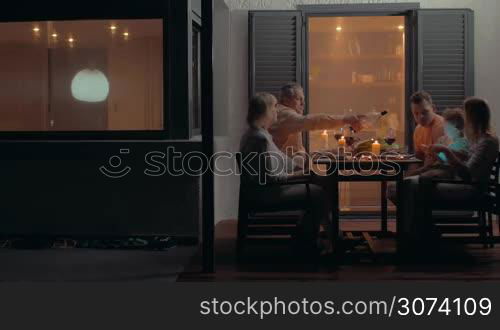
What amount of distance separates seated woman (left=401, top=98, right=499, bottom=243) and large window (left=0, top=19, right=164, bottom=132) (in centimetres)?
252

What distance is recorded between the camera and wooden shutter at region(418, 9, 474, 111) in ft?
28.1

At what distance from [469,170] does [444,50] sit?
273 cm

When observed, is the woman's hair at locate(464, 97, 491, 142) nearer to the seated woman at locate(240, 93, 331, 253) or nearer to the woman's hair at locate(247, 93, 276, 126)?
the seated woman at locate(240, 93, 331, 253)

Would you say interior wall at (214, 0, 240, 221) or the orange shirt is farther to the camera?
interior wall at (214, 0, 240, 221)

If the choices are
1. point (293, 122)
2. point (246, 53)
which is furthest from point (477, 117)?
point (246, 53)

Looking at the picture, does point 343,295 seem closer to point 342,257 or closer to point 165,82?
point 342,257

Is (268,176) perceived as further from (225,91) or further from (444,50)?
(444,50)

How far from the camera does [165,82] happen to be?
7.30 metres

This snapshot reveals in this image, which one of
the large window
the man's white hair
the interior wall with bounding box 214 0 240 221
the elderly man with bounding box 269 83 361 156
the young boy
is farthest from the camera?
the interior wall with bounding box 214 0 240 221

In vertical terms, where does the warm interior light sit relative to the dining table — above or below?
above

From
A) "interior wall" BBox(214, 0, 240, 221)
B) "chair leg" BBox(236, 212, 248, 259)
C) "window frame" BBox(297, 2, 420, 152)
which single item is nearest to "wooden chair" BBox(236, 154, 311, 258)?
"chair leg" BBox(236, 212, 248, 259)

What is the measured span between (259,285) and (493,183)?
90.7 inches

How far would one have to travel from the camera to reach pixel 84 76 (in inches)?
296

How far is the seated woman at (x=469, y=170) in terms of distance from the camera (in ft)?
20.2
